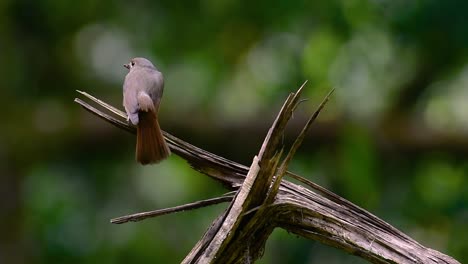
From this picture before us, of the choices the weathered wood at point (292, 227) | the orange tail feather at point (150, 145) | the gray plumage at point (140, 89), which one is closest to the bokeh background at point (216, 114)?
the gray plumage at point (140, 89)

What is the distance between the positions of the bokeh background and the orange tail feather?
143 inches

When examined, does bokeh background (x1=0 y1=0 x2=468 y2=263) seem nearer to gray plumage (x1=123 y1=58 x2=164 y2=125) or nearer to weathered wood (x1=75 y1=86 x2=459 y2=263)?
gray plumage (x1=123 y1=58 x2=164 y2=125)

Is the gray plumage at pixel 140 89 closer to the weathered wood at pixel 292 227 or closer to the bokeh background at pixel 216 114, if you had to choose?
the weathered wood at pixel 292 227

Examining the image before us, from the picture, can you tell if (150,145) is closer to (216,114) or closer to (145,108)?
(145,108)

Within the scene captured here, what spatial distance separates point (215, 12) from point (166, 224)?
1.59 metres

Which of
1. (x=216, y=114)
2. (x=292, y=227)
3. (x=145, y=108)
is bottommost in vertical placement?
(x=292, y=227)

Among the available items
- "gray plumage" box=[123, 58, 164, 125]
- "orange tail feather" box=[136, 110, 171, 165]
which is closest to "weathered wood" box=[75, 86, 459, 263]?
"orange tail feather" box=[136, 110, 171, 165]

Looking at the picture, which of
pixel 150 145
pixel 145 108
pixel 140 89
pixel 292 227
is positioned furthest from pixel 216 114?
pixel 292 227

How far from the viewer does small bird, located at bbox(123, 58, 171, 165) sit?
2.97 m

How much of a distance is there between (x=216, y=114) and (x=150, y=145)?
16.3 ft

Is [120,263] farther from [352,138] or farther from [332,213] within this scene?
[332,213]

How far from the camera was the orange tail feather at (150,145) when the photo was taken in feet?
9.71

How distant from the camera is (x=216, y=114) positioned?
7938 mm

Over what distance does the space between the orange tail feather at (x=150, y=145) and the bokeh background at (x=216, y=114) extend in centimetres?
363
